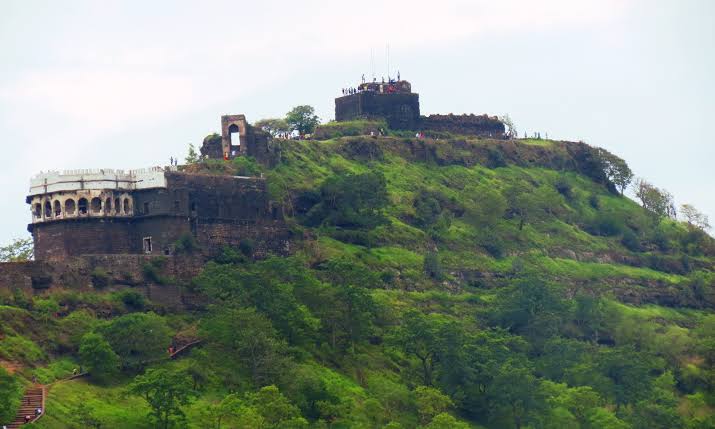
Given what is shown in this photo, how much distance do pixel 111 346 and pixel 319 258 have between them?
25314 mm

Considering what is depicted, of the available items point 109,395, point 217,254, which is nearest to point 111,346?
point 109,395

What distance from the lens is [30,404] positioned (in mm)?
96875

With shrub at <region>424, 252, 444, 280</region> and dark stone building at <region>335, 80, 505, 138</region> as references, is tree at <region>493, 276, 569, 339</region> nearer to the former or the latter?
shrub at <region>424, 252, 444, 280</region>

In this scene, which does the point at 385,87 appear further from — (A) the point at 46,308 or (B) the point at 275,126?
(A) the point at 46,308

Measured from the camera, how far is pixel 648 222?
540 ft

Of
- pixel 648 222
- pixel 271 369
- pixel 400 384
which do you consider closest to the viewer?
pixel 271 369

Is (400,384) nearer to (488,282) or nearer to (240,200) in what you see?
(240,200)

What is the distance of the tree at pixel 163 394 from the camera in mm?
99500

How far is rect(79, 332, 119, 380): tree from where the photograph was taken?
338ft

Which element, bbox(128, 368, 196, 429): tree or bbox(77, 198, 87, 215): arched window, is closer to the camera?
bbox(128, 368, 196, 429): tree

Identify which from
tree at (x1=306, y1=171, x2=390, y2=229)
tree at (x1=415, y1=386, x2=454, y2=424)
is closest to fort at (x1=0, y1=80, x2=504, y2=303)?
tree at (x1=306, y1=171, x2=390, y2=229)

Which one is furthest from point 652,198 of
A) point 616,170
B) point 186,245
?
point 186,245

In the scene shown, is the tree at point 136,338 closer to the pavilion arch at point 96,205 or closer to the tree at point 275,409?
the tree at point 275,409

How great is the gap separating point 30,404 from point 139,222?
77.5 feet
